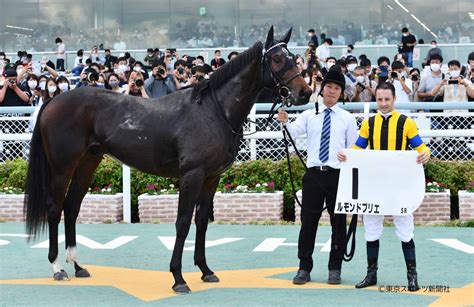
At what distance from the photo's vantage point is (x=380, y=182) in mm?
6527

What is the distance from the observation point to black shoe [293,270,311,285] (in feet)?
22.3

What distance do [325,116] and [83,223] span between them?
4.42m

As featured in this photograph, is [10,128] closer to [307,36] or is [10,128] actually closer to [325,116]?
[325,116]

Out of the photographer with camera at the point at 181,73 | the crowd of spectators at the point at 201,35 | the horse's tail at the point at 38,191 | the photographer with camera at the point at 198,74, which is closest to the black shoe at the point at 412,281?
the horse's tail at the point at 38,191

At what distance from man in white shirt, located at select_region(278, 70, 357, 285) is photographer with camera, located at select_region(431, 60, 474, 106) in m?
5.64

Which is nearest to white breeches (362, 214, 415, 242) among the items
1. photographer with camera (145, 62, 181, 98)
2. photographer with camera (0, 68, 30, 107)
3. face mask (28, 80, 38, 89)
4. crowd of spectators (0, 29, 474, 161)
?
crowd of spectators (0, 29, 474, 161)

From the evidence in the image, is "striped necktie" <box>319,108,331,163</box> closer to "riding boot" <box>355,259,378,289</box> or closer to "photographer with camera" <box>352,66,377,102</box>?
"riding boot" <box>355,259,378,289</box>

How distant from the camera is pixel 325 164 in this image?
6.89m

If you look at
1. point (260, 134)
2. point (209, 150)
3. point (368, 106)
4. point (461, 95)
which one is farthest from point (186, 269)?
point (461, 95)

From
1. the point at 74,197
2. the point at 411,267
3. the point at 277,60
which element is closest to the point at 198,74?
the point at 74,197

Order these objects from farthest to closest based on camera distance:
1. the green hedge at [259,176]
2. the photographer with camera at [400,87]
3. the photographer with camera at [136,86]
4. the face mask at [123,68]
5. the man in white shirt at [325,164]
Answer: the face mask at [123,68], the photographer with camera at [400,87], the photographer with camera at [136,86], the green hedge at [259,176], the man in white shirt at [325,164]

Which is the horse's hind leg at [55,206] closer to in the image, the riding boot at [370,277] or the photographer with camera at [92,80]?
the riding boot at [370,277]

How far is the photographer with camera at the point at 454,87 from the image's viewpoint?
12.1 m

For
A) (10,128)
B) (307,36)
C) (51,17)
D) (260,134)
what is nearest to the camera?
(260,134)
